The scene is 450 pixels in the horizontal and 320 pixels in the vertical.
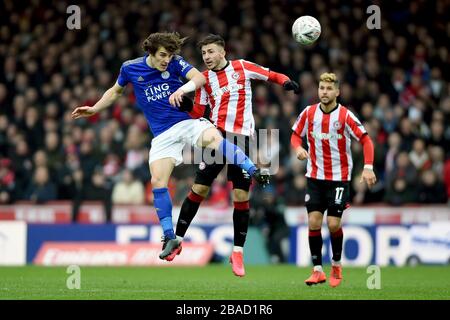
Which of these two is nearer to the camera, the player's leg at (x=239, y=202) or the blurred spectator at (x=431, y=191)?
the player's leg at (x=239, y=202)

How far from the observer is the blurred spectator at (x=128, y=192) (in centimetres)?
1900

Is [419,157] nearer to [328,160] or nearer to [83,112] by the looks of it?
[328,160]

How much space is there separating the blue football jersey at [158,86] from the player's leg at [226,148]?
1.52 ft

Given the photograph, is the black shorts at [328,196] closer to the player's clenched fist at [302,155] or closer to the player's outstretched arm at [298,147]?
the player's outstretched arm at [298,147]

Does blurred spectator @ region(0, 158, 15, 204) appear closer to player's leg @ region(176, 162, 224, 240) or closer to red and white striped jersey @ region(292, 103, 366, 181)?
player's leg @ region(176, 162, 224, 240)

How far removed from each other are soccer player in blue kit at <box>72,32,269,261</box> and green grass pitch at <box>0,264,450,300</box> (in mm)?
795

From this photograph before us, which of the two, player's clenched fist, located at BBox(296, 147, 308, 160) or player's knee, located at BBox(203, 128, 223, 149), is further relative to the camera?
player's clenched fist, located at BBox(296, 147, 308, 160)

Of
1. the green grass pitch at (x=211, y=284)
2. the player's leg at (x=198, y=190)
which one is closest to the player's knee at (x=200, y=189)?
the player's leg at (x=198, y=190)

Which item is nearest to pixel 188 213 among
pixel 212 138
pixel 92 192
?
pixel 212 138

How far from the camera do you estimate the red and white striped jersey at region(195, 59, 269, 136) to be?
38.6ft

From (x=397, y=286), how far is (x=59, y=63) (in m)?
11.9

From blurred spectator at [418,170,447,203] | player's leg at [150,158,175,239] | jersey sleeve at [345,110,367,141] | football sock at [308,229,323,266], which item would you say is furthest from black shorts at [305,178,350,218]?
blurred spectator at [418,170,447,203]

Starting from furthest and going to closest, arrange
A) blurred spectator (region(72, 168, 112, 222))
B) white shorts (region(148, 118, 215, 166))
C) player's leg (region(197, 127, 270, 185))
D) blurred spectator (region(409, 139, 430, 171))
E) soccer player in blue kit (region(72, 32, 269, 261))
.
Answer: blurred spectator (region(409, 139, 430, 171)) → blurred spectator (region(72, 168, 112, 222)) → white shorts (region(148, 118, 215, 166)) → soccer player in blue kit (region(72, 32, 269, 261)) → player's leg (region(197, 127, 270, 185))

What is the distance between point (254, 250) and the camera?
18844 millimetres
